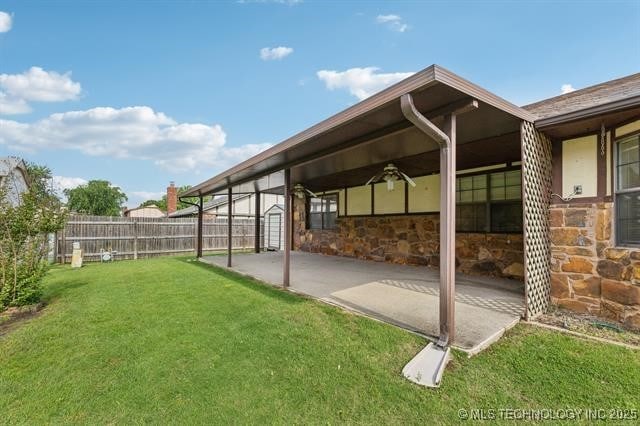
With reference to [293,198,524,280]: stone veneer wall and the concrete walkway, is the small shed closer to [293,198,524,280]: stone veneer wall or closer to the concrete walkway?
[293,198,524,280]: stone veneer wall

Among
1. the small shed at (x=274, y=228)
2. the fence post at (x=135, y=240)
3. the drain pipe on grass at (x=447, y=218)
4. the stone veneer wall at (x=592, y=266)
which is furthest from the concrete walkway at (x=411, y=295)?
the fence post at (x=135, y=240)

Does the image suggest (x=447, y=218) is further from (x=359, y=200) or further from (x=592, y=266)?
(x=359, y=200)

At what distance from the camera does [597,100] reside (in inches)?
141

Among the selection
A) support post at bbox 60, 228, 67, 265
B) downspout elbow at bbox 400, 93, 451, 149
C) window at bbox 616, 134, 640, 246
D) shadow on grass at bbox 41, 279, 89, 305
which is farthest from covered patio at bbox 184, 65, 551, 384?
support post at bbox 60, 228, 67, 265

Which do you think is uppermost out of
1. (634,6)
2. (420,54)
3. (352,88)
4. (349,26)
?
(352,88)

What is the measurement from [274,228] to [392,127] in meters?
10.8

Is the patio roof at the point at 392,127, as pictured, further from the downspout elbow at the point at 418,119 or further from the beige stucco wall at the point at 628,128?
the beige stucco wall at the point at 628,128

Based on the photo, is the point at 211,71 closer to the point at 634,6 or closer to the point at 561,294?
the point at 634,6

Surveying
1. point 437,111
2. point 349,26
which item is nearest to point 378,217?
point 349,26

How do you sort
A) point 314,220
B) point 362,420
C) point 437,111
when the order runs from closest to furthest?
point 362,420, point 437,111, point 314,220

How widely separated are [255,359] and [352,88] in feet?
42.2

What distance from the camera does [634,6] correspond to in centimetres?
449

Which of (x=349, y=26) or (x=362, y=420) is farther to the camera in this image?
(x=349, y=26)

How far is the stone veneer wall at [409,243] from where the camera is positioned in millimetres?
6035
